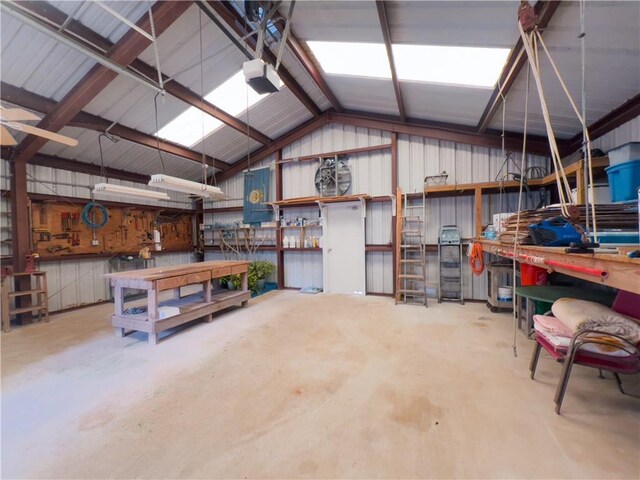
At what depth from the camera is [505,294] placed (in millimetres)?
4598

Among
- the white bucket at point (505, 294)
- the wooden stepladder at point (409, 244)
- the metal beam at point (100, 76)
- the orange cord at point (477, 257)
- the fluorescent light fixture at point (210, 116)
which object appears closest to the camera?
the metal beam at point (100, 76)

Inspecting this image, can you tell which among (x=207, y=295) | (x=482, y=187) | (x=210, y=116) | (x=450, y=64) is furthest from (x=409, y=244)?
(x=210, y=116)

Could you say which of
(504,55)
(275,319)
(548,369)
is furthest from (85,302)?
(504,55)

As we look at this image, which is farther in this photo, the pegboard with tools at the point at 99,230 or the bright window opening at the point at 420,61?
the pegboard with tools at the point at 99,230

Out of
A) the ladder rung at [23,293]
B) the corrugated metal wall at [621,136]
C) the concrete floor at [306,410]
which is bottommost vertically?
the concrete floor at [306,410]

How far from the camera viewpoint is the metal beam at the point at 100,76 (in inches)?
115

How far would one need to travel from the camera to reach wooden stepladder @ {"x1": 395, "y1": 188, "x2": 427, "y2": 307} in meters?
5.57

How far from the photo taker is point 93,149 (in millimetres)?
5336

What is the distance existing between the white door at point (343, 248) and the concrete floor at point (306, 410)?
2710mm

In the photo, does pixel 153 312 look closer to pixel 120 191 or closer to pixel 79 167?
pixel 120 191

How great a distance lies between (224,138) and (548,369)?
6.99 m

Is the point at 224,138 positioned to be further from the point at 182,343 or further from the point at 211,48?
the point at 182,343

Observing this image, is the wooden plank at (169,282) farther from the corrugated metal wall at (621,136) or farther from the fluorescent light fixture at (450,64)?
the corrugated metal wall at (621,136)

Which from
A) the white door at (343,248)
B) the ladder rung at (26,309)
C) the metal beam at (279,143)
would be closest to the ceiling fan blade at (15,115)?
the ladder rung at (26,309)
